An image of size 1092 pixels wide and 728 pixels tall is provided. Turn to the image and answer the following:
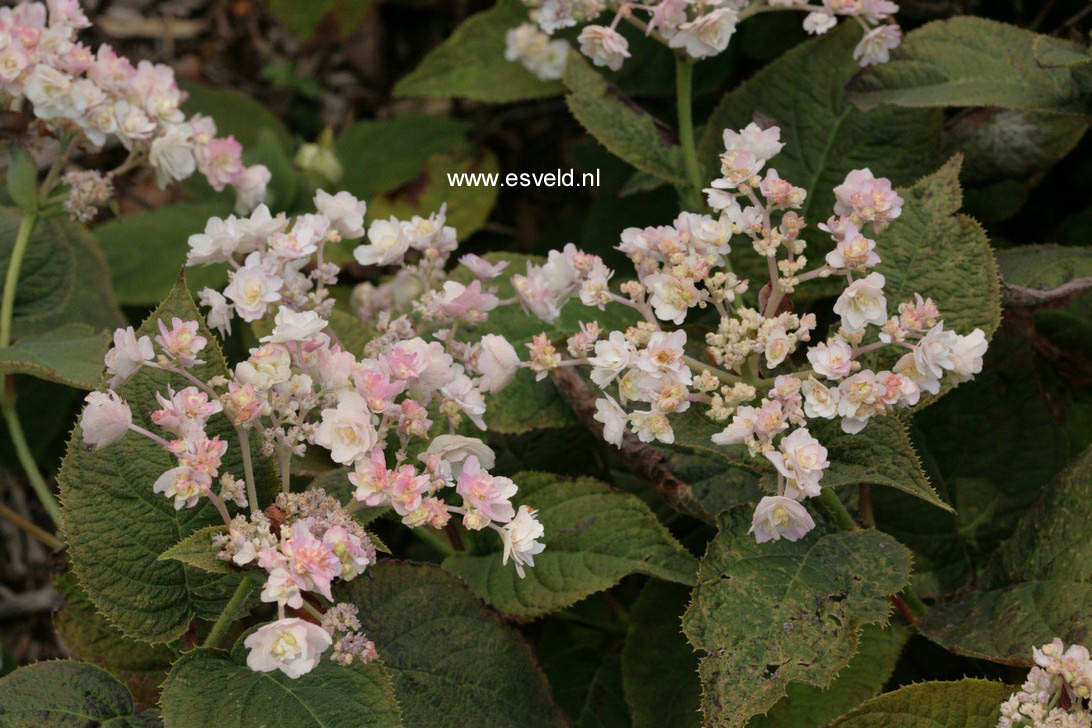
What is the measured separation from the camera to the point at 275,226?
4.16ft

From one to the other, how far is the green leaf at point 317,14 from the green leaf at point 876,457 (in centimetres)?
190

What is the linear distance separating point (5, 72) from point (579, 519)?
3.12 feet

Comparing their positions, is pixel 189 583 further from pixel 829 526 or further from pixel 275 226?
pixel 829 526

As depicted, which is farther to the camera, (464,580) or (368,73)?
(368,73)

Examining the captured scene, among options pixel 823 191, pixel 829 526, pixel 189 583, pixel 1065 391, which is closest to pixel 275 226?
pixel 189 583

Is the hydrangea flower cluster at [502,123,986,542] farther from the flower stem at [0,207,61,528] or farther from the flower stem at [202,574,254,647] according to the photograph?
the flower stem at [0,207,61,528]

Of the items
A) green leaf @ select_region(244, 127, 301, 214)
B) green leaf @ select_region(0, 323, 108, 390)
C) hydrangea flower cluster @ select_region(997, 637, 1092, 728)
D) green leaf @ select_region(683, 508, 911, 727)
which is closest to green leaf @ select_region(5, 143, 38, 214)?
green leaf @ select_region(0, 323, 108, 390)

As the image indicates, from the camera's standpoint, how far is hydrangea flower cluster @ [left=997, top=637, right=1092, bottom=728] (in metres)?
1.04

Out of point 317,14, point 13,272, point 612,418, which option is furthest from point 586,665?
point 317,14

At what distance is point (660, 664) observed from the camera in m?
1.48

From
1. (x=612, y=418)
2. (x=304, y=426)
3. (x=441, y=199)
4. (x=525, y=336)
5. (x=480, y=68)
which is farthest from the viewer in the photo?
(x=441, y=199)

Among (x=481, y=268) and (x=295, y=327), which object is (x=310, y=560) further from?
(x=481, y=268)

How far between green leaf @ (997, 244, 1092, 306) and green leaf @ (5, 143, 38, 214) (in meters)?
1.37

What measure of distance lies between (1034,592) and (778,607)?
0.35 m
